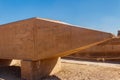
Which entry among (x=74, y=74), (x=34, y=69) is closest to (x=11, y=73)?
(x=34, y=69)

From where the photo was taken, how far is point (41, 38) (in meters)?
8.09

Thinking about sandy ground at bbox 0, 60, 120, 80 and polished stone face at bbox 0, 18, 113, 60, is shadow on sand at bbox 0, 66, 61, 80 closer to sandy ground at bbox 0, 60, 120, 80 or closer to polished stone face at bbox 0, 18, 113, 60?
sandy ground at bbox 0, 60, 120, 80

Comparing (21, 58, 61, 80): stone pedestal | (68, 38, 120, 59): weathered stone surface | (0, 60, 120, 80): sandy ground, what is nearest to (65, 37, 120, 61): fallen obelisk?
(68, 38, 120, 59): weathered stone surface

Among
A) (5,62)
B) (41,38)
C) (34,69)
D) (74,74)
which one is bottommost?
(74,74)

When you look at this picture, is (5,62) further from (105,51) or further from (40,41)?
(105,51)

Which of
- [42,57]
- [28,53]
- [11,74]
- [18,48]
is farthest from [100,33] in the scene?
[11,74]

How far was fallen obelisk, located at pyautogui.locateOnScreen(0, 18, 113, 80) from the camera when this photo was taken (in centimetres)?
738

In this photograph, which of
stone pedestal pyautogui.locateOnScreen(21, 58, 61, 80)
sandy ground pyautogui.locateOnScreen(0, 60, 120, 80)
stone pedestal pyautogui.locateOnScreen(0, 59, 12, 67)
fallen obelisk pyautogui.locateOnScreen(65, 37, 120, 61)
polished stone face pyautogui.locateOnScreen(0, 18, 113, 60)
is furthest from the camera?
fallen obelisk pyautogui.locateOnScreen(65, 37, 120, 61)

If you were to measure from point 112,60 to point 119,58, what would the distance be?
54 centimetres

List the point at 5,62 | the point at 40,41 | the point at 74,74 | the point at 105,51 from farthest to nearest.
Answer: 1. the point at 105,51
2. the point at 5,62
3. the point at 74,74
4. the point at 40,41

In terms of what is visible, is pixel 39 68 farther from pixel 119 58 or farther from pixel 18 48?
pixel 119 58

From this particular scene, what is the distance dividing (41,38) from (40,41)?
125mm

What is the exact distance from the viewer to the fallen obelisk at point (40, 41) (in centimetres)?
738

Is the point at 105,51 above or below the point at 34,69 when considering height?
above
